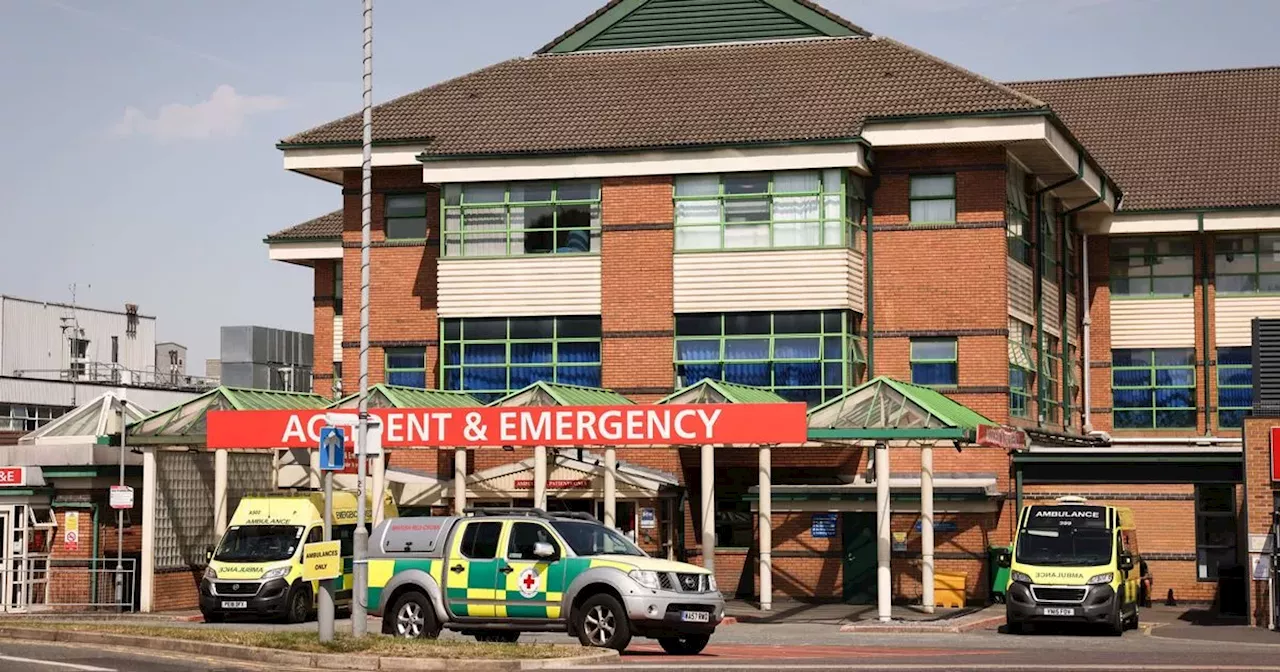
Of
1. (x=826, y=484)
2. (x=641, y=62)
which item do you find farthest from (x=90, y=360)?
(x=826, y=484)

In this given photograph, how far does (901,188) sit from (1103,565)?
1292 centimetres

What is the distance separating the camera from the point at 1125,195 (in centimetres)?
5006

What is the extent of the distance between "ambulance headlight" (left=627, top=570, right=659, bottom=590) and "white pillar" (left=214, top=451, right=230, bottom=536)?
14933 mm

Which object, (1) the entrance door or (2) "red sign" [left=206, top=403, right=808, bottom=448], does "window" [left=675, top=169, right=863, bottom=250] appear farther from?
(2) "red sign" [left=206, top=403, right=808, bottom=448]

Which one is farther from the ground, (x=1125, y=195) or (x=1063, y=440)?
(x=1125, y=195)

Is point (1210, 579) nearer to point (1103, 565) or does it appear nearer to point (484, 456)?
point (1103, 565)

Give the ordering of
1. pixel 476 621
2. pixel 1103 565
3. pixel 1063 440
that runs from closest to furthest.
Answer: pixel 476 621
pixel 1103 565
pixel 1063 440

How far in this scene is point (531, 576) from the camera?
24578mm

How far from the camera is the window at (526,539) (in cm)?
2475

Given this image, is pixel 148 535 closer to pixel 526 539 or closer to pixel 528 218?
pixel 528 218

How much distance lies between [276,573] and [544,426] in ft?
17.7

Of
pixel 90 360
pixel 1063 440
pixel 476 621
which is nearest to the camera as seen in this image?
pixel 476 621

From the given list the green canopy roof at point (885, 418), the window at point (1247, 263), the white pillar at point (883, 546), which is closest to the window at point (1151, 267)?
the window at point (1247, 263)

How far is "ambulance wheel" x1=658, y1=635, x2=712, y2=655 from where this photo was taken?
24.3m
